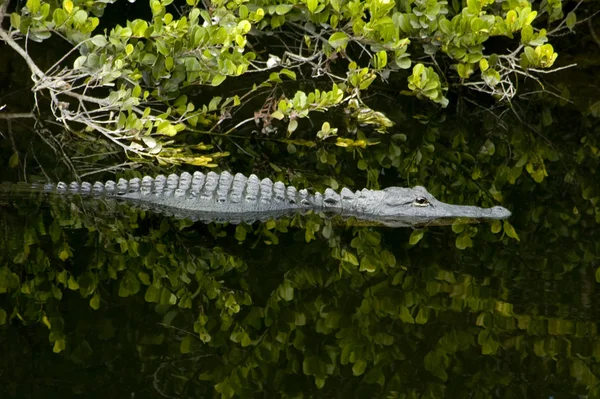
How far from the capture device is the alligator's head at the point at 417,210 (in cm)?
700

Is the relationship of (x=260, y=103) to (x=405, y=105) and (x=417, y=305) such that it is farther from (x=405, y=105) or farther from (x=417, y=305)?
(x=417, y=305)

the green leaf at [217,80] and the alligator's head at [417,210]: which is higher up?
the green leaf at [217,80]

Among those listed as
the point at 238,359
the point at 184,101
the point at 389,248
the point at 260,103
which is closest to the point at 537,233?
the point at 389,248

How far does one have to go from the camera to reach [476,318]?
512 centimetres

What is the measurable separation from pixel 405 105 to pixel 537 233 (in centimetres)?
389

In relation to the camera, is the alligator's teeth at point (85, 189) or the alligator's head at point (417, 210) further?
the alligator's teeth at point (85, 189)

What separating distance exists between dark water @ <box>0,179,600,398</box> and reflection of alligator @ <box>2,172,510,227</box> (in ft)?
0.81

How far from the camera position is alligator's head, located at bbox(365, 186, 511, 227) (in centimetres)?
→ 700

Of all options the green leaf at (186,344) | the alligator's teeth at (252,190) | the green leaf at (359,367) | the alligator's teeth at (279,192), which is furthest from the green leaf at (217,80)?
the green leaf at (359,367)

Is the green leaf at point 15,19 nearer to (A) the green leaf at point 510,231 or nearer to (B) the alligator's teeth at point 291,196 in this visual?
(B) the alligator's teeth at point 291,196

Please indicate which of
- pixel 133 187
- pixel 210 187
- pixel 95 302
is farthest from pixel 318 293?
pixel 133 187

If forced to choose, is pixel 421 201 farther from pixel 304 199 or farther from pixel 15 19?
pixel 15 19

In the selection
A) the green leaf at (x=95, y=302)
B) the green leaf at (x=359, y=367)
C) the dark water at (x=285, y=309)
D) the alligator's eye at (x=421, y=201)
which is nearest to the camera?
the dark water at (x=285, y=309)

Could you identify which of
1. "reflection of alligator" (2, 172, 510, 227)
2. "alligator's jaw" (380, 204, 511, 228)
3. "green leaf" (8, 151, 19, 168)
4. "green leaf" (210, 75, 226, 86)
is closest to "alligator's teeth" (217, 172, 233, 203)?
"reflection of alligator" (2, 172, 510, 227)
